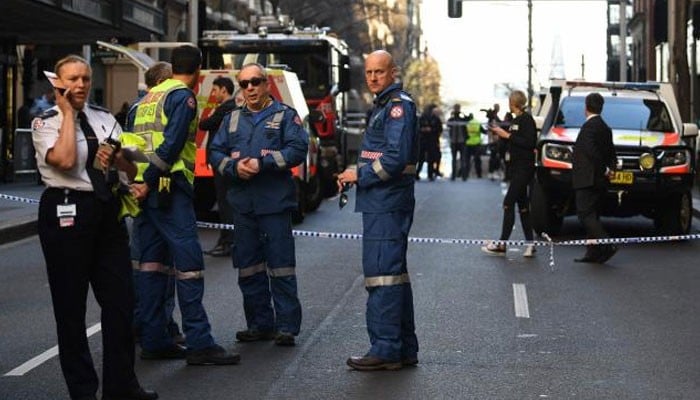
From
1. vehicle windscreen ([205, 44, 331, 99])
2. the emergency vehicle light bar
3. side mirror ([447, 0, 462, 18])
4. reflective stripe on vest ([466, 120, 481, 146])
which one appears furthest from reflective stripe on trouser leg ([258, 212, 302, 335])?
side mirror ([447, 0, 462, 18])

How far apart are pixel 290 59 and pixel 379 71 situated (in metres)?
17.7

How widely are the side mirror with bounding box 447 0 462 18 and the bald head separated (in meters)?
28.2

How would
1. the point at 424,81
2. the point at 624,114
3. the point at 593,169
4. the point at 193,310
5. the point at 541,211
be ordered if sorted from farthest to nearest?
the point at 424,81 < the point at 624,114 < the point at 541,211 < the point at 593,169 < the point at 193,310

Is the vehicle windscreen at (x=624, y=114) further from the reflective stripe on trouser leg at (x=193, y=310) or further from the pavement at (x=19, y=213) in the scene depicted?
the reflective stripe on trouser leg at (x=193, y=310)

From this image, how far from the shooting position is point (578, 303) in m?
12.0

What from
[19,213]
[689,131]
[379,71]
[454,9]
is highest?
[454,9]

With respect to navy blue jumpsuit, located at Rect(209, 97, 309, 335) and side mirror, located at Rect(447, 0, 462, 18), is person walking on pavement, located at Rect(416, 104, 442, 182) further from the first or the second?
navy blue jumpsuit, located at Rect(209, 97, 309, 335)

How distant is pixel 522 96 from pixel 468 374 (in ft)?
26.3

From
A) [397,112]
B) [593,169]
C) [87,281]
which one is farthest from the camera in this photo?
[593,169]

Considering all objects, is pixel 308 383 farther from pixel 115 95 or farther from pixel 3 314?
pixel 115 95

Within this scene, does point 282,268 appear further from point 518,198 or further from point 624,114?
point 624,114

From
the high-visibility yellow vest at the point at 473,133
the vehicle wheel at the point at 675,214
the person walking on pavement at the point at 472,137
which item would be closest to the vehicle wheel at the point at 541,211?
the vehicle wheel at the point at 675,214

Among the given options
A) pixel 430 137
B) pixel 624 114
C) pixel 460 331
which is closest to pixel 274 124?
pixel 460 331

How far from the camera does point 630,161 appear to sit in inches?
701
